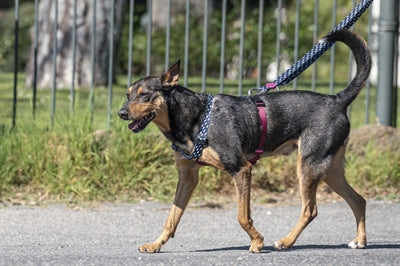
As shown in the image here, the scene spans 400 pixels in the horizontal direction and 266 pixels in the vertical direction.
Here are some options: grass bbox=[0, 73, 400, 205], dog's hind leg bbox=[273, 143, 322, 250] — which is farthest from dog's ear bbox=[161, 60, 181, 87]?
grass bbox=[0, 73, 400, 205]

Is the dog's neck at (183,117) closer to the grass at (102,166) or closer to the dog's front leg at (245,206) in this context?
the dog's front leg at (245,206)

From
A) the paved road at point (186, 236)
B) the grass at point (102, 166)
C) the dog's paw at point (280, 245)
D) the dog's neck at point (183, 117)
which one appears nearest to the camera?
the paved road at point (186, 236)

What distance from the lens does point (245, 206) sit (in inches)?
259

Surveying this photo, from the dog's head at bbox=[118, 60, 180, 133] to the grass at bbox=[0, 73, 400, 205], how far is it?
230 cm

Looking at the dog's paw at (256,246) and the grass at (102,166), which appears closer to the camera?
the dog's paw at (256,246)

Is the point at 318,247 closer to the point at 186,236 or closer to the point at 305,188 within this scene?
the point at 305,188

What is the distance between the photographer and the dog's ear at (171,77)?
6590mm

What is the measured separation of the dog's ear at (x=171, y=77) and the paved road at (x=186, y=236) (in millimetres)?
1197

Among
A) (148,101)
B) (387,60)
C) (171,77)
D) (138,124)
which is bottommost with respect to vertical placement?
(138,124)

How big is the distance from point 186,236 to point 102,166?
1.78 m

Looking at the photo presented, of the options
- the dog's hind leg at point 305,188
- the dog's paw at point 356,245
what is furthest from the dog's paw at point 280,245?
the dog's paw at point 356,245

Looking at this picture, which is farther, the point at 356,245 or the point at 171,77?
the point at 356,245

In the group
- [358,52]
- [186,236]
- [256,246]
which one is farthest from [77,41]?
[256,246]

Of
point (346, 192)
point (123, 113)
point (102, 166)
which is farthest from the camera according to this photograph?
point (102, 166)
